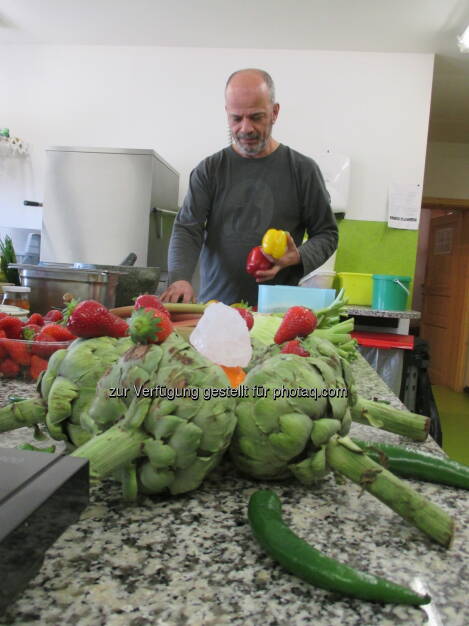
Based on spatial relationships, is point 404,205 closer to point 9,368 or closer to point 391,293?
point 391,293

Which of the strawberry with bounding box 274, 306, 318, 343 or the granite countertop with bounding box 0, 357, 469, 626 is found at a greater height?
the strawberry with bounding box 274, 306, 318, 343

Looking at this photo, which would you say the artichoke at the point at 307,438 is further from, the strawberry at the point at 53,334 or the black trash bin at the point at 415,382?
the black trash bin at the point at 415,382

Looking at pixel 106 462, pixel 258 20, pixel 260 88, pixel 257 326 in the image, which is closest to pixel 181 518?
pixel 106 462

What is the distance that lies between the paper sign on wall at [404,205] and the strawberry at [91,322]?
128 inches

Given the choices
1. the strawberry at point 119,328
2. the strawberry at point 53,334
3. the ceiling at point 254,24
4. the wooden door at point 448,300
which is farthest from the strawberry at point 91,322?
the wooden door at point 448,300

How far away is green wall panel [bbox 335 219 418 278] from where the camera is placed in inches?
136

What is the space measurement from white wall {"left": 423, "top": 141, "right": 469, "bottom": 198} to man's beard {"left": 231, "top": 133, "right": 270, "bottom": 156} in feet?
14.4

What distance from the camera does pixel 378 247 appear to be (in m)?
3.49

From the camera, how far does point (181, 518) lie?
1.43 ft

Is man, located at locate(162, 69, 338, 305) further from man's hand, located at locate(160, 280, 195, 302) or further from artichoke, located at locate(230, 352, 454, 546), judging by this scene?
artichoke, located at locate(230, 352, 454, 546)

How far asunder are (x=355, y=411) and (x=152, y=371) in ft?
1.04

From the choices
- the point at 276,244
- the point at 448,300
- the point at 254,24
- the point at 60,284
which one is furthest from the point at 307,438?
the point at 448,300

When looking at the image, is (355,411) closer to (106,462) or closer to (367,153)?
(106,462)

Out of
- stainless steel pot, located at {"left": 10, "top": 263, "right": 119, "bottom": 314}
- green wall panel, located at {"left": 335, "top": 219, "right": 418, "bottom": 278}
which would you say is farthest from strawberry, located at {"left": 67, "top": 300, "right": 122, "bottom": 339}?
green wall panel, located at {"left": 335, "top": 219, "right": 418, "bottom": 278}
